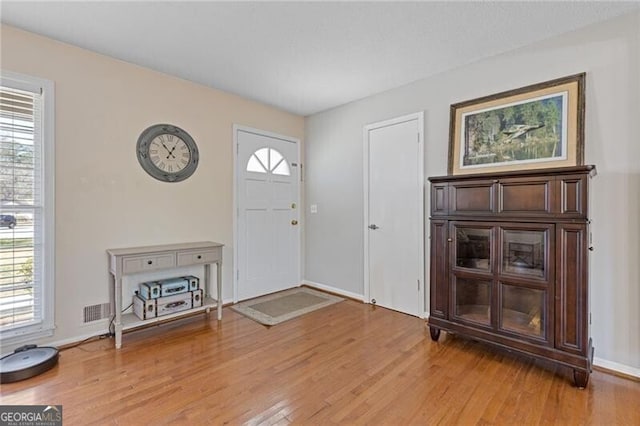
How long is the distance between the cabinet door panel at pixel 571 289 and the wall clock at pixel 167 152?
3.32m

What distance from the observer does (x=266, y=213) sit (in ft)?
13.4

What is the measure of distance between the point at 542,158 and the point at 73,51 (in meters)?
3.94

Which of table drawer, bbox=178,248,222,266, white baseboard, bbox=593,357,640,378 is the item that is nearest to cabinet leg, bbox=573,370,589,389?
white baseboard, bbox=593,357,640,378

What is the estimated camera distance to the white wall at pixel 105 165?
2551 mm

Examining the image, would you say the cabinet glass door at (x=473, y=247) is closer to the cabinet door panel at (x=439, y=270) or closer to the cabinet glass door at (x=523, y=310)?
the cabinet door panel at (x=439, y=270)

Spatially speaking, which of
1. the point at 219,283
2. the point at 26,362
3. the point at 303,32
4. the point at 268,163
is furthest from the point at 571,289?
the point at 26,362

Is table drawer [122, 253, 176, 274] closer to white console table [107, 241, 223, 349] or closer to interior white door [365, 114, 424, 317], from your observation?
white console table [107, 241, 223, 349]

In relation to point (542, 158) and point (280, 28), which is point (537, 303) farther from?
point (280, 28)

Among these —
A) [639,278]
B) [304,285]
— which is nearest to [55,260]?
[304,285]

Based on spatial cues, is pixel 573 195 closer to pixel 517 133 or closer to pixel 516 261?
pixel 516 261

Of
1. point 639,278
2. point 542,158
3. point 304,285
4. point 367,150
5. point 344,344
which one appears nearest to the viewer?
point 639,278

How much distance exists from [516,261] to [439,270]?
0.57 meters

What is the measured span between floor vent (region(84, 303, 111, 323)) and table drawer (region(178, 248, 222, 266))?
740 millimetres

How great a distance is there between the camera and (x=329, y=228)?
425 cm
